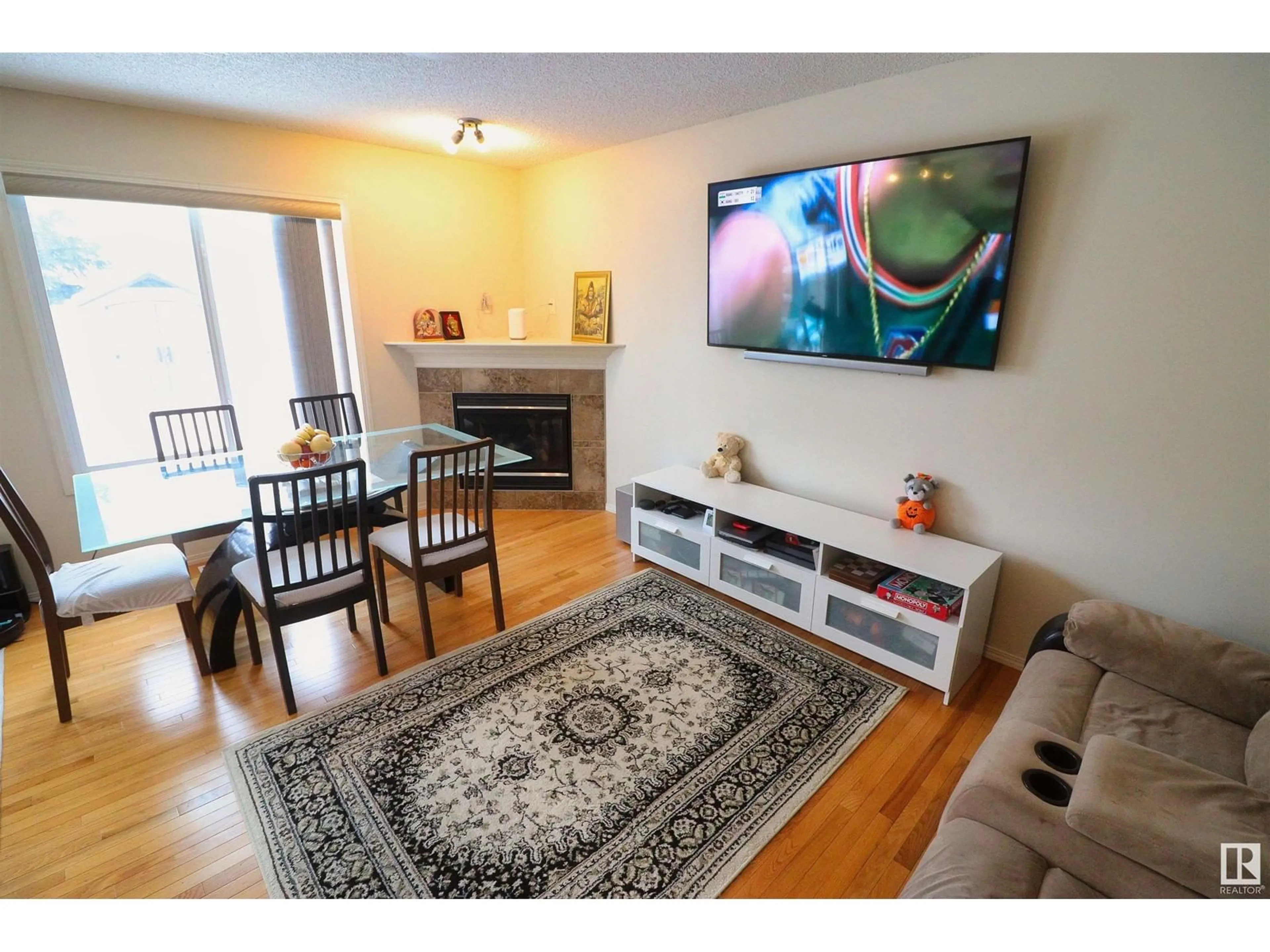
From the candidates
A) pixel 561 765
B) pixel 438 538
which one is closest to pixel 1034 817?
pixel 561 765

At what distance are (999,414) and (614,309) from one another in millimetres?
2399

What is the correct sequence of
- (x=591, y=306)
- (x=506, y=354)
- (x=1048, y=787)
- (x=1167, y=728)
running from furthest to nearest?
(x=506, y=354) < (x=591, y=306) < (x=1167, y=728) < (x=1048, y=787)

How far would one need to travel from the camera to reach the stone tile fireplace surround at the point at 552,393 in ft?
13.6

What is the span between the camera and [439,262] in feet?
13.6

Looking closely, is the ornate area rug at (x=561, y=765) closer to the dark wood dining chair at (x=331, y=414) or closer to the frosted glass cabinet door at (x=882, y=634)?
the frosted glass cabinet door at (x=882, y=634)

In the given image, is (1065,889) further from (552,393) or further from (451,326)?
(451,326)

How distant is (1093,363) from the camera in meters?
2.09

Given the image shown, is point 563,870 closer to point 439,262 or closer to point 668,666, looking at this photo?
point 668,666

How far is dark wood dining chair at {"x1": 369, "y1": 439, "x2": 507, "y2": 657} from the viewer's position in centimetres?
234

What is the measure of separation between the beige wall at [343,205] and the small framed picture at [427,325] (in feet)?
0.19

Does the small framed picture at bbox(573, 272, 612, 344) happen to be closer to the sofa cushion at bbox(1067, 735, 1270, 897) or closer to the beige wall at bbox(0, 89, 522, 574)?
the beige wall at bbox(0, 89, 522, 574)

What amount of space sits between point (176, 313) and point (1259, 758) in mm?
4791

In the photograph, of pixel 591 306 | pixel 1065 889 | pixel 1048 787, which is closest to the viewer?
pixel 1065 889
